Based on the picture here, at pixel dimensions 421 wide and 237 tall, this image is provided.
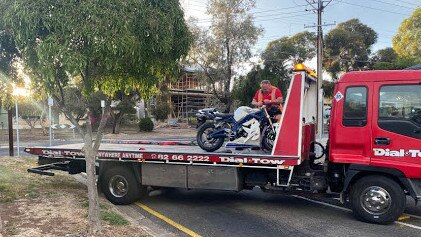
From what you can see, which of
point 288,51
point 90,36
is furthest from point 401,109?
point 288,51

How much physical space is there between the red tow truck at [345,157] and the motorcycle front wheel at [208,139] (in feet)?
2.81

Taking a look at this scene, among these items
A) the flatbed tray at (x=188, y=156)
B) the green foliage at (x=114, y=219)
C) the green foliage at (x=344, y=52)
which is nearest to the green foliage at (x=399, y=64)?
the green foliage at (x=344, y=52)

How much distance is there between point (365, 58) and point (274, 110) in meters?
40.4

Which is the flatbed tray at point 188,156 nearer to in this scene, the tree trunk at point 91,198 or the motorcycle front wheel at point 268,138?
the motorcycle front wheel at point 268,138

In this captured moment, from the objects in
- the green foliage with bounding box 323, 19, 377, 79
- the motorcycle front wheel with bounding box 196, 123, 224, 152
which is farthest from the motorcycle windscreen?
the green foliage with bounding box 323, 19, 377, 79

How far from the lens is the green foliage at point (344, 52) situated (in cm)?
4403

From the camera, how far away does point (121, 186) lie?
833 centimetres

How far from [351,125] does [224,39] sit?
27.3 m

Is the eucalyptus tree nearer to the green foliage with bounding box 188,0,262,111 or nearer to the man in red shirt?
the man in red shirt

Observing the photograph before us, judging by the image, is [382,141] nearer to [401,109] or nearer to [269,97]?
[401,109]

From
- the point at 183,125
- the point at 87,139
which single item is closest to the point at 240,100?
the point at 183,125

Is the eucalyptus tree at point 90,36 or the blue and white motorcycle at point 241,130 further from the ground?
the eucalyptus tree at point 90,36

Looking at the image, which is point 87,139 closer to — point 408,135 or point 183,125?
point 408,135

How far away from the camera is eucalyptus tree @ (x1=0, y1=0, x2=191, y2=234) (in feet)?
16.1
